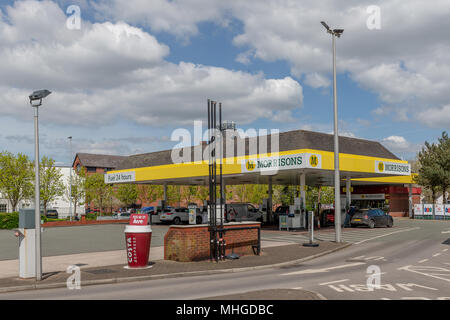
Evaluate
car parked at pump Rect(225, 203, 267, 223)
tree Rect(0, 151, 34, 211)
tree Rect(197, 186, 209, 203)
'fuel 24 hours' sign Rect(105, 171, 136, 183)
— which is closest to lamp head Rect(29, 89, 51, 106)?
car parked at pump Rect(225, 203, 267, 223)

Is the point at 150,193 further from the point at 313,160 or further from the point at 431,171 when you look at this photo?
the point at 313,160

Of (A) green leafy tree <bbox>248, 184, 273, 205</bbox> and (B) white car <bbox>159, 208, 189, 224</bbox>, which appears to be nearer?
(B) white car <bbox>159, 208, 189, 224</bbox>

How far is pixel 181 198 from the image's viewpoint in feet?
228

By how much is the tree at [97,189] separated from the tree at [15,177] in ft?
39.7

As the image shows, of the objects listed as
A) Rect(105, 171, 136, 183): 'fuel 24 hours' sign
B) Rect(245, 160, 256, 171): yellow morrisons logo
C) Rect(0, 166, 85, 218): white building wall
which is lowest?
Rect(0, 166, 85, 218): white building wall

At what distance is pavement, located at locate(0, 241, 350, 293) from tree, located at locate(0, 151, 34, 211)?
3635 centimetres

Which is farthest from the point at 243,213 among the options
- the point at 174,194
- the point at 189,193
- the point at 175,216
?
the point at 174,194

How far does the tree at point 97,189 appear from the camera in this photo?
63.1 metres

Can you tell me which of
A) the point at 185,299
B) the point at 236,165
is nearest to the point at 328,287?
the point at 185,299

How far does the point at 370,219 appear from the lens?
99.5ft

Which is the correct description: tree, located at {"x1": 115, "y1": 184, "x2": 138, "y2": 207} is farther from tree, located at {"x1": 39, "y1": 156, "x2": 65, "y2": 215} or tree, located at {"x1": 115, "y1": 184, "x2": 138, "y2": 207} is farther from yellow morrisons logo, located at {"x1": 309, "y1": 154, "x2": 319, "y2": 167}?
yellow morrisons logo, located at {"x1": 309, "y1": 154, "x2": 319, "y2": 167}

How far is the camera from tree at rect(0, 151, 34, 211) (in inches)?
1930

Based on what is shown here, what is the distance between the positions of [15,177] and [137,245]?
137 ft

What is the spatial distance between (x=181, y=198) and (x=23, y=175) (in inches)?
996
